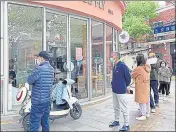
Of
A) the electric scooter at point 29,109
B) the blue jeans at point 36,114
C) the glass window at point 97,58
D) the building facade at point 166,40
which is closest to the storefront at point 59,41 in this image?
the glass window at point 97,58

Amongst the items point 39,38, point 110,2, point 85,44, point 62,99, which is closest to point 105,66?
point 85,44

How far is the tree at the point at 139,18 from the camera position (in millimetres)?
32241

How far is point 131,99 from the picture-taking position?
10258mm

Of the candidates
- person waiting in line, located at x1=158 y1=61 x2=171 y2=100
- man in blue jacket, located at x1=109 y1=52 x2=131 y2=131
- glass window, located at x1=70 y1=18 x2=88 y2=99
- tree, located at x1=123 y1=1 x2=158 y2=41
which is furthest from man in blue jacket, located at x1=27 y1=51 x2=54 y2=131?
tree, located at x1=123 y1=1 x2=158 y2=41

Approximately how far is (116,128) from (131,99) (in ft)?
14.1

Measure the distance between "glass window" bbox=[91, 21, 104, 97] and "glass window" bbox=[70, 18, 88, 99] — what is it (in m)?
0.49

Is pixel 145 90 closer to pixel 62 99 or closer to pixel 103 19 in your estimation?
pixel 62 99

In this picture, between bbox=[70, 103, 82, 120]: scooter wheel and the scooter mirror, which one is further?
the scooter mirror

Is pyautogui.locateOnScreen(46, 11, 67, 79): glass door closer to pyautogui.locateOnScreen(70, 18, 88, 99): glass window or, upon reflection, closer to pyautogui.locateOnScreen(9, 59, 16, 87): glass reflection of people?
pyautogui.locateOnScreen(70, 18, 88, 99): glass window

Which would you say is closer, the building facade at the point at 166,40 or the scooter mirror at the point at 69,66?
the scooter mirror at the point at 69,66

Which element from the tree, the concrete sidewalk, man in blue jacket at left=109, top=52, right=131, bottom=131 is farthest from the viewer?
the tree

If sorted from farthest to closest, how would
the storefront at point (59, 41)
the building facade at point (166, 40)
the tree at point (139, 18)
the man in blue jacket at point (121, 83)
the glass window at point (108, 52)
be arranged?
the tree at point (139, 18) → the building facade at point (166, 40) → the glass window at point (108, 52) → the storefront at point (59, 41) → the man in blue jacket at point (121, 83)

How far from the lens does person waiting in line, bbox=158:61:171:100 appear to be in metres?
10.8

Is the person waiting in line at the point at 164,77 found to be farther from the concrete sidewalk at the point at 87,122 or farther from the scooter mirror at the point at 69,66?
the scooter mirror at the point at 69,66
